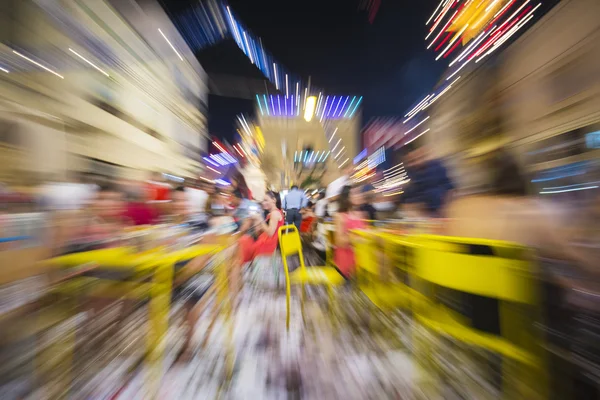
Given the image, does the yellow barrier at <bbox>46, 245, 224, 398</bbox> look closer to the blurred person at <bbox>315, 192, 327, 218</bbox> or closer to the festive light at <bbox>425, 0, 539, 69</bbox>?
the blurred person at <bbox>315, 192, 327, 218</bbox>

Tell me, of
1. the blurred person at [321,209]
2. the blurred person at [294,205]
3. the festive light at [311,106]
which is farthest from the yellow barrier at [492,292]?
the festive light at [311,106]

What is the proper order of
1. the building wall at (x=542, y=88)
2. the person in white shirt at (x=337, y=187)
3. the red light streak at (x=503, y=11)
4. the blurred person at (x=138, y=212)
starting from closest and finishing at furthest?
the building wall at (x=542, y=88), the red light streak at (x=503, y=11), the blurred person at (x=138, y=212), the person in white shirt at (x=337, y=187)

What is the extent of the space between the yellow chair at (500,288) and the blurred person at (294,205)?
4341 mm

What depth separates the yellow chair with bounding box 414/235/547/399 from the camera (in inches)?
32.8

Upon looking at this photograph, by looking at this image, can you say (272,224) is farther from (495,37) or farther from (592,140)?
(495,37)

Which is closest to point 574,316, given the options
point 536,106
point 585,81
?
point 585,81

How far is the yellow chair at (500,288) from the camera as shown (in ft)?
2.73

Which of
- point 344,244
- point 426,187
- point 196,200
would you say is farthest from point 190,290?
point 426,187

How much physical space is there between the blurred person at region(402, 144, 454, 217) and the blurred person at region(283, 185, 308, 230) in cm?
276

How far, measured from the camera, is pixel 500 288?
875 millimetres

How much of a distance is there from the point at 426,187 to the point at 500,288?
1.82m

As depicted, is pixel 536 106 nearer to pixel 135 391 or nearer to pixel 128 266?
pixel 128 266

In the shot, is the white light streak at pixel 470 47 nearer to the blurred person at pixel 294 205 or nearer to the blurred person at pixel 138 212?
the blurred person at pixel 294 205

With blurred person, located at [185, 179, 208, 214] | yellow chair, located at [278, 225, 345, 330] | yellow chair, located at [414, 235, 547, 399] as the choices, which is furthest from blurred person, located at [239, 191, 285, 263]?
yellow chair, located at [414, 235, 547, 399]
